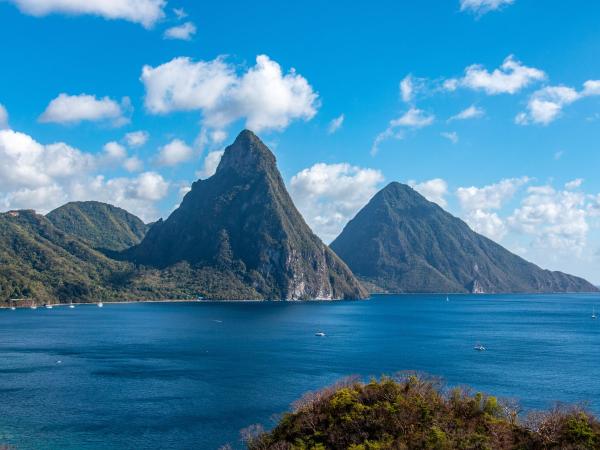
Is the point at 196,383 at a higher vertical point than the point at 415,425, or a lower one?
lower

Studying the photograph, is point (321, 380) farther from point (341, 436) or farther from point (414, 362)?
point (341, 436)

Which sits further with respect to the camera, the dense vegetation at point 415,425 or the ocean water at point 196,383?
the ocean water at point 196,383

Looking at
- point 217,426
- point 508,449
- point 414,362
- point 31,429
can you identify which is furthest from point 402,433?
point 414,362

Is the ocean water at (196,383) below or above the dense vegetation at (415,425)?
below

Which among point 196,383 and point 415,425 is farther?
point 196,383

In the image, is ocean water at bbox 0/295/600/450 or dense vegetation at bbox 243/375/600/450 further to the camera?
ocean water at bbox 0/295/600/450

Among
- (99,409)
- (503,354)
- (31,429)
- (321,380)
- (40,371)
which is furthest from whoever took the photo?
(503,354)

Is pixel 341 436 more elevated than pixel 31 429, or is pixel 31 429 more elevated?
pixel 341 436

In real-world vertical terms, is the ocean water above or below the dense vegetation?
below
